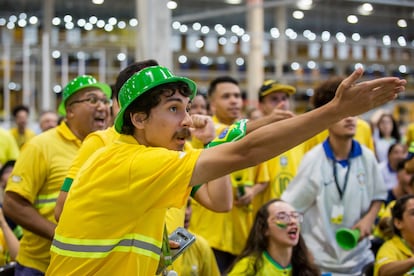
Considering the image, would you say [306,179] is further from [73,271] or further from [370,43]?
[370,43]

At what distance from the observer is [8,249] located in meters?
4.96

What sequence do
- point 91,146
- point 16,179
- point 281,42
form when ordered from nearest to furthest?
point 91,146, point 16,179, point 281,42

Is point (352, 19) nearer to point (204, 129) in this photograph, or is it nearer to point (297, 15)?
point (297, 15)

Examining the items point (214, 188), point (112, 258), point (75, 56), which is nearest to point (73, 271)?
point (112, 258)

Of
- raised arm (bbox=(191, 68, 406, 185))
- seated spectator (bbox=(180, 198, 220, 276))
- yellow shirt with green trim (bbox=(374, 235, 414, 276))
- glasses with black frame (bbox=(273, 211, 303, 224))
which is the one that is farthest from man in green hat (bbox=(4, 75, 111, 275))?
yellow shirt with green trim (bbox=(374, 235, 414, 276))

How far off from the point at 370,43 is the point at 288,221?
21967mm

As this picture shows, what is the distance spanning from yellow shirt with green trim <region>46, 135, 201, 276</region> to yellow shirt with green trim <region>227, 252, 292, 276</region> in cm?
191

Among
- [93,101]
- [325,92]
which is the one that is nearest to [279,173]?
[325,92]

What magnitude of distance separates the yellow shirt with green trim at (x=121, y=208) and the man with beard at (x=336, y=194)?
2.31 m

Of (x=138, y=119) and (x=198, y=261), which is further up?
(x=138, y=119)

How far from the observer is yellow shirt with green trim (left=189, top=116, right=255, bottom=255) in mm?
5461

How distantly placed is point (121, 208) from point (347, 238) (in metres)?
2.45

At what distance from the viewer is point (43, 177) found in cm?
419

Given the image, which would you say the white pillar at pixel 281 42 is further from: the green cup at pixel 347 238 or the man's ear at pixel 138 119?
the man's ear at pixel 138 119
